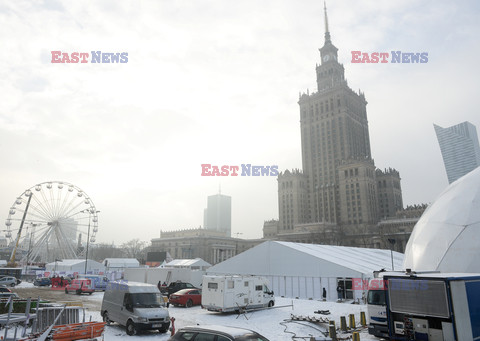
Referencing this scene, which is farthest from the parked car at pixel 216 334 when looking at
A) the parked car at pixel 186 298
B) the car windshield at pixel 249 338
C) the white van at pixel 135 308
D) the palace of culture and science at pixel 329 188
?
the palace of culture and science at pixel 329 188

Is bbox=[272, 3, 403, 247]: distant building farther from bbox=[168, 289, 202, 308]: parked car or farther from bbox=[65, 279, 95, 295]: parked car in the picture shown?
bbox=[168, 289, 202, 308]: parked car

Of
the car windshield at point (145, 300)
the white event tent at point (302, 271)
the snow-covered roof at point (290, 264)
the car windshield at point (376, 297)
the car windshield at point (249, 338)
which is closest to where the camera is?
the car windshield at point (249, 338)

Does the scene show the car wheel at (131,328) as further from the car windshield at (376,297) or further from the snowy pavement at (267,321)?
the car windshield at (376,297)

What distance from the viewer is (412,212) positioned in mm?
127750

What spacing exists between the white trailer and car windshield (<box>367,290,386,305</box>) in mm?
8796

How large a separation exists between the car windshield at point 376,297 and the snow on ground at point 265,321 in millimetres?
1659

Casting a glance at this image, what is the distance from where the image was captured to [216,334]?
27.8 ft

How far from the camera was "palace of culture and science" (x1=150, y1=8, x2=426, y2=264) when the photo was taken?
131250 mm

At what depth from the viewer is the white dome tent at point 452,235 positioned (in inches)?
738

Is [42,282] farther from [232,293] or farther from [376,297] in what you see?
[376,297]

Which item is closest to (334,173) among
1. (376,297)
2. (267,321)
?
(267,321)

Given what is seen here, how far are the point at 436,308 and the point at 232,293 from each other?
12.9m

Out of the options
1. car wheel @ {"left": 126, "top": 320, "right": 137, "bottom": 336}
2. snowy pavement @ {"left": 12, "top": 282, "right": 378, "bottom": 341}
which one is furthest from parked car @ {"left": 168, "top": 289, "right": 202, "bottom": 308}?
car wheel @ {"left": 126, "top": 320, "right": 137, "bottom": 336}

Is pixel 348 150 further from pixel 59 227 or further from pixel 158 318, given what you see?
pixel 158 318
